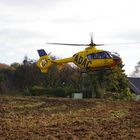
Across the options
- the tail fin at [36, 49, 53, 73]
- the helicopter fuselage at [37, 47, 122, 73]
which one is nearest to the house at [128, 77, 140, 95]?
the tail fin at [36, 49, 53, 73]

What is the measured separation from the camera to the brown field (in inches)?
536

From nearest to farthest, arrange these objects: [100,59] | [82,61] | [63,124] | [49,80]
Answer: [63,124] → [100,59] → [82,61] → [49,80]

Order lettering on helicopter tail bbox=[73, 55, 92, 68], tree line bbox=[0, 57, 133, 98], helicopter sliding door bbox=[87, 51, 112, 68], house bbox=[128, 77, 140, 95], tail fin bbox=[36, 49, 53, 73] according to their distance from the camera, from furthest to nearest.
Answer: house bbox=[128, 77, 140, 95] → tree line bbox=[0, 57, 133, 98] → tail fin bbox=[36, 49, 53, 73] → lettering on helicopter tail bbox=[73, 55, 92, 68] → helicopter sliding door bbox=[87, 51, 112, 68]

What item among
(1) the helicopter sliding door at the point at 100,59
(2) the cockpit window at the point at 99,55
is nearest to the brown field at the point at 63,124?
(1) the helicopter sliding door at the point at 100,59

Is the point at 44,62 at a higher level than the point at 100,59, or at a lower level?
higher

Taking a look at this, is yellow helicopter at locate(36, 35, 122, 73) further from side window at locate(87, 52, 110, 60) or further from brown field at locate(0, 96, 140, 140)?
brown field at locate(0, 96, 140, 140)

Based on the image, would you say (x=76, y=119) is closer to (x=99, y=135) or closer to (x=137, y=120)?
(x=137, y=120)

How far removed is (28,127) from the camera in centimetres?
1561

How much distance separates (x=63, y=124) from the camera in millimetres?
16547

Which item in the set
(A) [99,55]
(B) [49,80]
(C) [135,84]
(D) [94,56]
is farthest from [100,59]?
(C) [135,84]

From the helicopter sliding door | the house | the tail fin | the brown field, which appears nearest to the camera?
the brown field

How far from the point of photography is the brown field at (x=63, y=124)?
1362 cm

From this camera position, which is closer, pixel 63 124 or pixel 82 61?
pixel 63 124

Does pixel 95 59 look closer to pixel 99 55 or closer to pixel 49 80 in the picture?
pixel 99 55
